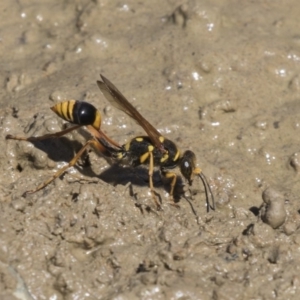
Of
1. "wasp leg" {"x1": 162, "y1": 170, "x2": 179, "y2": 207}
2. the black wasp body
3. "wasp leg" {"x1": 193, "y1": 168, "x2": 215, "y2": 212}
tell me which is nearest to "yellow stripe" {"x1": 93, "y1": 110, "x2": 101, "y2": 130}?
the black wasp body

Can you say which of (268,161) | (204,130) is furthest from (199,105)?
(268,161)

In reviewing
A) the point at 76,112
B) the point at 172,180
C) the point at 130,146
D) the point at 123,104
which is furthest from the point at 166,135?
the point at 76,112

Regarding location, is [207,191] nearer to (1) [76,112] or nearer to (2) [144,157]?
(2) [144,157]

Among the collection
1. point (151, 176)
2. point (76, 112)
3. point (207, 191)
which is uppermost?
point (76, 112)

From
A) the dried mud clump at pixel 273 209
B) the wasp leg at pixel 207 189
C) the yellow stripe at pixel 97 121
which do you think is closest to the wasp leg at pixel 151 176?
the wasp leg at pixel 207 189

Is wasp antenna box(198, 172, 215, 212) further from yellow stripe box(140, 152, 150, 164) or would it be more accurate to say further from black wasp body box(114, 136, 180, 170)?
yellow stripe box(140, 152, 150, 164)
